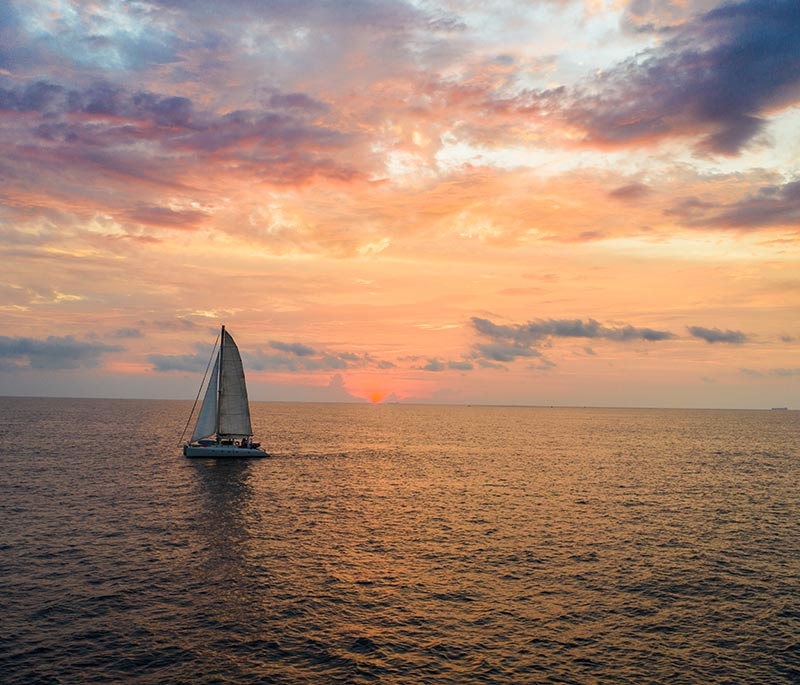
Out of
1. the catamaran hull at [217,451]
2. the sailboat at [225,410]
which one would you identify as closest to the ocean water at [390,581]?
the catamaran hull at [217,451]

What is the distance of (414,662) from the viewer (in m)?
32.0

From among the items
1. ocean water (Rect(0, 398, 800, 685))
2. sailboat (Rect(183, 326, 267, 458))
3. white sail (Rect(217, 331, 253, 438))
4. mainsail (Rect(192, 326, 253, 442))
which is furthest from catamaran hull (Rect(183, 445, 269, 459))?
ocean water (Rect(0, 398, 800, 685))

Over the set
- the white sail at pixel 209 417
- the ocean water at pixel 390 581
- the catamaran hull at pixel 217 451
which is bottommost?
the ocean water at pixel 390 581

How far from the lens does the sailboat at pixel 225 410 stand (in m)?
108

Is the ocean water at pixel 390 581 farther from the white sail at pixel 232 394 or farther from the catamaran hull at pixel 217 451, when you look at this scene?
the white sail at pixel 232 394

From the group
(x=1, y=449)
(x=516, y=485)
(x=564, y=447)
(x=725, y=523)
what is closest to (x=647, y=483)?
(x=516, y=485)

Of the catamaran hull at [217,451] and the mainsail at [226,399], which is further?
the mainsail at [226,399]

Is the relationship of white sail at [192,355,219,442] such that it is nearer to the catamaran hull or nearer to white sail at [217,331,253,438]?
white sail at [217,331,253,438]

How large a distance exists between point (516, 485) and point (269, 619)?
6118 cm

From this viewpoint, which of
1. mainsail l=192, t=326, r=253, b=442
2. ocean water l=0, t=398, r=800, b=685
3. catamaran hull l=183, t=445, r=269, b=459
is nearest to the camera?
ocean water l=0, t=398, r=800, b=685

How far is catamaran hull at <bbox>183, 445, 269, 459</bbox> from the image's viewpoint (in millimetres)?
107188

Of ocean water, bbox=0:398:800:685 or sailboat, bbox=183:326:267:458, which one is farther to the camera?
sailboat, bbox=183:326:267:458

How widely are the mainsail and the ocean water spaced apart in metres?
17.1

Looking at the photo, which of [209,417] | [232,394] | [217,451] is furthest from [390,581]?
[209,417]
